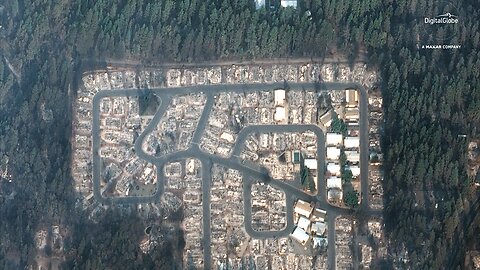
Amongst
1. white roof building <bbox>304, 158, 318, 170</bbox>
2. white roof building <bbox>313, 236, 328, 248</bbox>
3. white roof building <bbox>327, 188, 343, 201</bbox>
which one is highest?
white roof building <bbox>304, 158, 318, 170</bbox>

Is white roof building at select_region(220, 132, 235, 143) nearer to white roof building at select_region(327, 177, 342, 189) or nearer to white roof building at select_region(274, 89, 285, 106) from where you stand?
white roof building at select_region(274, 89, 285, 106)

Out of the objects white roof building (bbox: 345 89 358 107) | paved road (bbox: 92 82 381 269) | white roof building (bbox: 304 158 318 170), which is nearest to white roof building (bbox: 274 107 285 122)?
paved road (bbox: 92 82 381 269)

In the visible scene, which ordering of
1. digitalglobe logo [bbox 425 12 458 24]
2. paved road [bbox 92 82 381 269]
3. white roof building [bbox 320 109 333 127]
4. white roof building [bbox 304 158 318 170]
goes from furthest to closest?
white roof building [bbox 320 109 333 127]
white roof building [bbox 304 158 318 170]
paved road [bbox 92 82 381 269]
digitalglobe logo [bbox 425 12 458 24]

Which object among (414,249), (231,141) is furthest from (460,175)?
(231,141)

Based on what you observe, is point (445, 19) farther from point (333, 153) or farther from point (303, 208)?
point (303, 208)

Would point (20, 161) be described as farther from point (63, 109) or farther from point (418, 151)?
point (418, 151)

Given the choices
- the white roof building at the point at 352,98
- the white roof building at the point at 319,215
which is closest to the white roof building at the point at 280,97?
the white roof building at the point at 352,98

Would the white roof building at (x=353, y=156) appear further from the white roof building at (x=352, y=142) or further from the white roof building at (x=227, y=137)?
the white roof building at (x=227, y=137)
